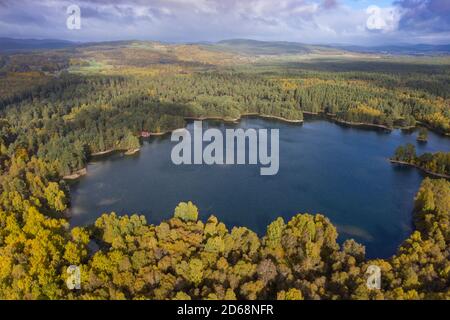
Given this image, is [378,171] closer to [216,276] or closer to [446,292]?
[446,292]

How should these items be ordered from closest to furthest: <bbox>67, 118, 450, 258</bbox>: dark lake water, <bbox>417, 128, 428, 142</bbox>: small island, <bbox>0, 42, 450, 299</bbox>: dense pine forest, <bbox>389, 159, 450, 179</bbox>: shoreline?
<bbox>0, 42, 450, 299</bbox>: dense pine forest → <bbox>67, 118, 450, 258</bbox>: dark lake water → <bbox>389, 159, 450, 179</bbox>: shoreline → <bbox>417, 128, 428, 142</bbox>: small island

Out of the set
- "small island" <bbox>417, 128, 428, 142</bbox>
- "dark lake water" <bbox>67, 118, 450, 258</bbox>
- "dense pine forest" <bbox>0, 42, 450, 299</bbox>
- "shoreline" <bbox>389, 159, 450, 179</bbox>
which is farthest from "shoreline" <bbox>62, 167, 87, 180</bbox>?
"small island" <bbox>417, 128, 428, 142</bbox>

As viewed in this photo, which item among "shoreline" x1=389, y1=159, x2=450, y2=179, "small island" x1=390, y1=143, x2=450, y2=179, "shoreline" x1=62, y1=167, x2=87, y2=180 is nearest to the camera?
"shoreline" x1=62, y1=167, x2=87, y2=180

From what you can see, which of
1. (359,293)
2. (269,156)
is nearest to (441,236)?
Answer: (359,293)

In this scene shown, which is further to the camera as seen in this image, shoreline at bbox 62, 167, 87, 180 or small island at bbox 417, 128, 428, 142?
small island at bbox 417, 128, 428, 142

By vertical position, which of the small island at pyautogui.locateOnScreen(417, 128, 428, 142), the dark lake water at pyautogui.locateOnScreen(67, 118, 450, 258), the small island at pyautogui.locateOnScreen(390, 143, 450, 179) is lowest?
the dark lake water at pyautogui.locateOnScreen(67, 118, 450, 258)

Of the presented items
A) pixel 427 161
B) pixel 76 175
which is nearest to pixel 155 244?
pixel 76 175

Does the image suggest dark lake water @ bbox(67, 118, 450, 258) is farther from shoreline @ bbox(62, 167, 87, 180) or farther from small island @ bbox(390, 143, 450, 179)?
small island @ bbox(390, 143, 450, 179)

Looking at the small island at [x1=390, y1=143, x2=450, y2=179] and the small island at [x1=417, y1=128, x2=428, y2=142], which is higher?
the small island at [x1=417, y1=128, x2=428, y2=142]

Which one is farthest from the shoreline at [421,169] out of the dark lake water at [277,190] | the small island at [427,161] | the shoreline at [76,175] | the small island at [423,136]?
the shoreline at [76,175]
